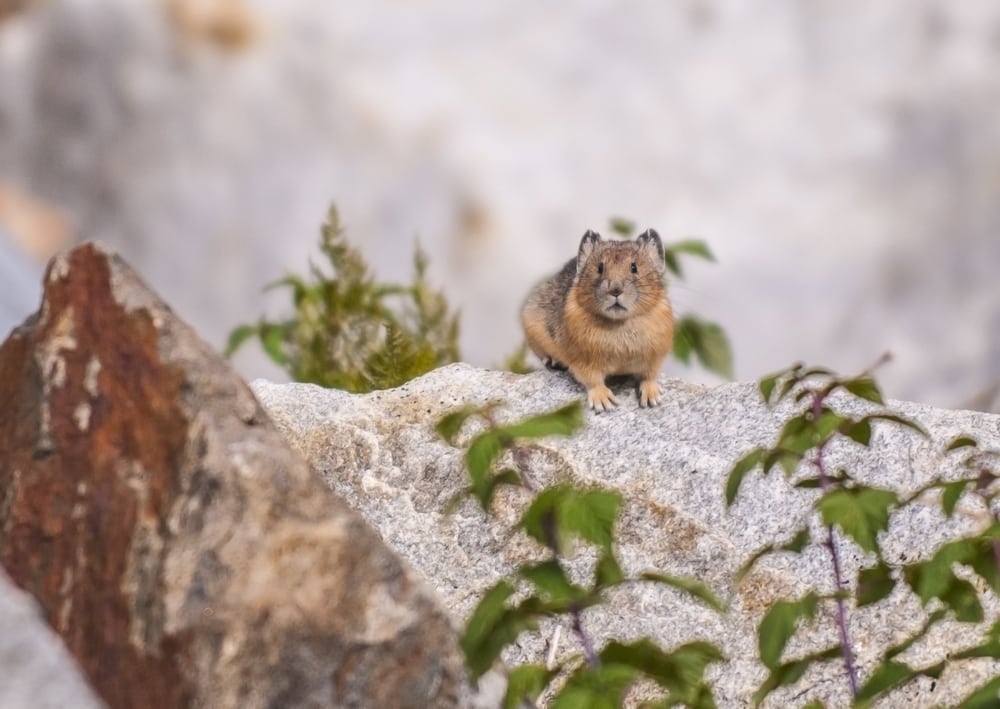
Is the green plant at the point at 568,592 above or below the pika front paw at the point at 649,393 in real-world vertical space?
below

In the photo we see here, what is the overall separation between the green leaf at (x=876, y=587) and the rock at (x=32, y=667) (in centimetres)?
209

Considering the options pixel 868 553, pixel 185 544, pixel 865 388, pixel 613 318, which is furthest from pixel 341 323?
pixel 868 553

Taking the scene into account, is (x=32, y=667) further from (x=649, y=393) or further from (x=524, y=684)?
(x=649, y=393)

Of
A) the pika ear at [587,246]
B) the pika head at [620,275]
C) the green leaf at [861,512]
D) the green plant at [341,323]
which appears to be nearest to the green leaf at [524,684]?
the green leaf at [861,512]

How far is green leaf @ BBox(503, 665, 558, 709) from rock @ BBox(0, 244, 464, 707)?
15 cm

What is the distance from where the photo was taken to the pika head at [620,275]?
8.17 meters

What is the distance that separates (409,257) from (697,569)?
8.51 m

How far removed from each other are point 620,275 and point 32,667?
4979 mm

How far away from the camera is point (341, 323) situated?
974cm

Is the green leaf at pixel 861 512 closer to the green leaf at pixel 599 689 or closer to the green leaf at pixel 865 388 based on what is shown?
the green leaf at pixel 865 388

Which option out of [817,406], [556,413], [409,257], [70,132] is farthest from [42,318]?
[70,132]

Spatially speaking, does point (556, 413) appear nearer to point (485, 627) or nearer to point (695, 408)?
point (485, 627)

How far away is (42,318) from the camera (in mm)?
4809

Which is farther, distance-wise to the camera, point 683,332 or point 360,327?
point 360,327
